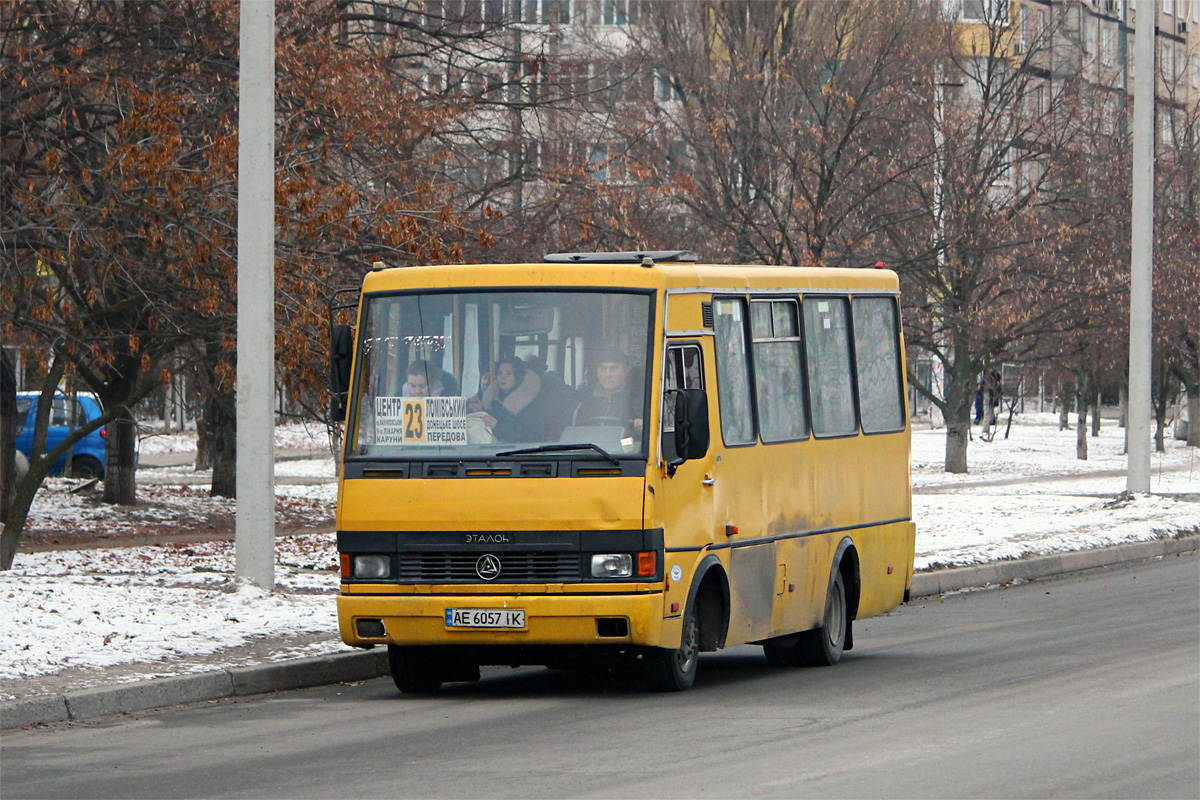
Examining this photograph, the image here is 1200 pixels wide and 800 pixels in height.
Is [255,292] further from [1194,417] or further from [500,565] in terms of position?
[1194,417]


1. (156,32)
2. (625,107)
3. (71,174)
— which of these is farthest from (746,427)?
(625,107)

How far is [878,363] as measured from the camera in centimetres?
1423

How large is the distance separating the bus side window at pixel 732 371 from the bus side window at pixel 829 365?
3.54 feet

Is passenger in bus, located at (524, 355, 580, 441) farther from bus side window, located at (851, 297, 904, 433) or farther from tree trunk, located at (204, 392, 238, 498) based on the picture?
tree trunk, located at (204, 392, 238, 498)

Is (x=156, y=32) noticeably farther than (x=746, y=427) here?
Yes

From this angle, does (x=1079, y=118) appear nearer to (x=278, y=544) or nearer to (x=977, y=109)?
(x=977, y=109)

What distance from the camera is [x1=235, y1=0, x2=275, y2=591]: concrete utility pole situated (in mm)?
14969

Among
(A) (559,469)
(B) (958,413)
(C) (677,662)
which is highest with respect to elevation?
(A) (559,469)

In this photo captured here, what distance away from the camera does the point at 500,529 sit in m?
10.5

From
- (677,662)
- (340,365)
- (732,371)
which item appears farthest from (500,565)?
(732,371)

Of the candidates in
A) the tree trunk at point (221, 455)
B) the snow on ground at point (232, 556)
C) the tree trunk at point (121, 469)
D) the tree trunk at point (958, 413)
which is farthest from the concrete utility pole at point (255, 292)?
the tree trunk at point (958, 413)

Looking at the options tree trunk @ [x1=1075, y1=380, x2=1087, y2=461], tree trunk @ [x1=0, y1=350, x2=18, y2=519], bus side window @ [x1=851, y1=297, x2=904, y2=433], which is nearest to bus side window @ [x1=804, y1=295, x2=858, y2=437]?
bus side window @ [x1=851, y1=297, x2=904, y2=433]

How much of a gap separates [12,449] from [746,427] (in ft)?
55.3

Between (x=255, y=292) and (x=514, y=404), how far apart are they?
15.9 feet
